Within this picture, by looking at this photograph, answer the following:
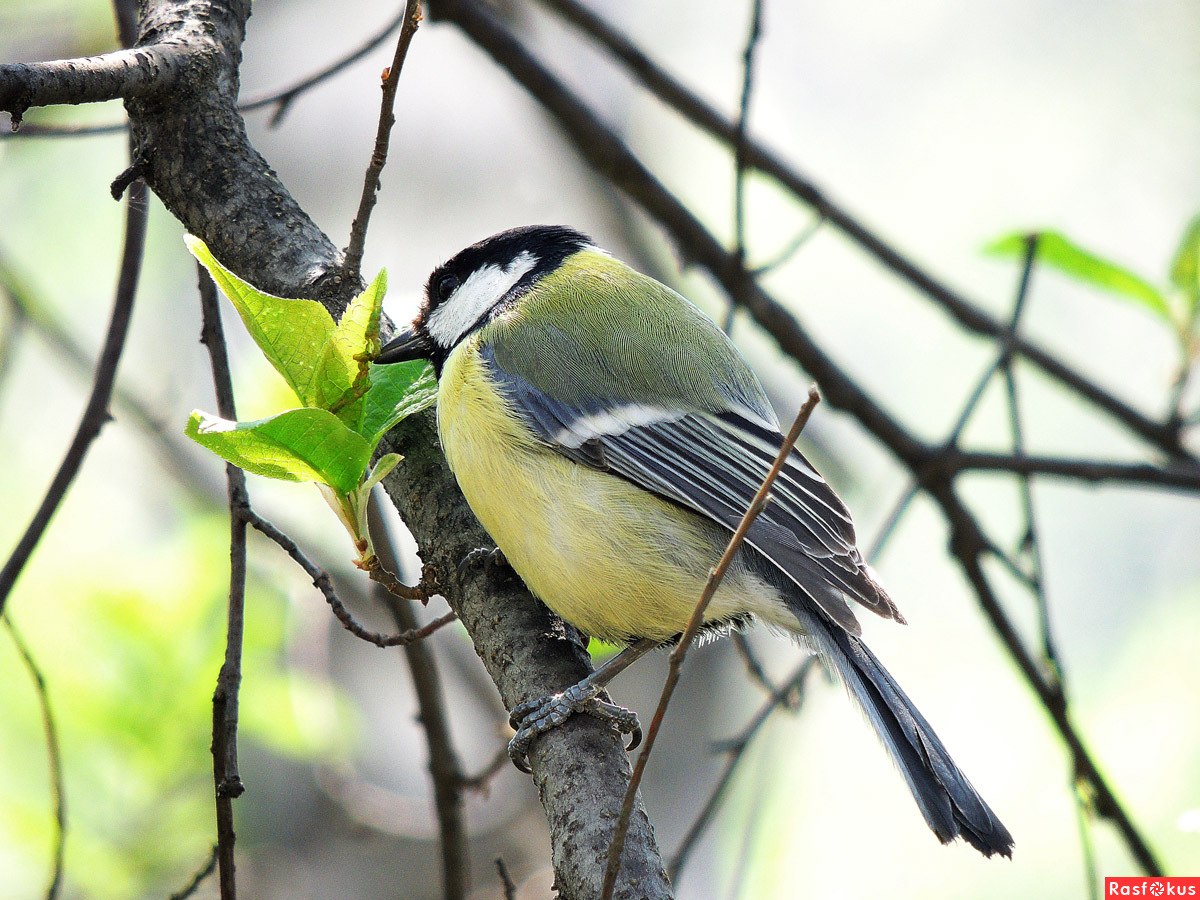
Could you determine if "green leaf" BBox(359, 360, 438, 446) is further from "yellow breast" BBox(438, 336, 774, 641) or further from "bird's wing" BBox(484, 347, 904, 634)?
"bird's wing" BBox(484, 347, 904, 634)

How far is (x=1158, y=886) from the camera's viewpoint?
7.74ft

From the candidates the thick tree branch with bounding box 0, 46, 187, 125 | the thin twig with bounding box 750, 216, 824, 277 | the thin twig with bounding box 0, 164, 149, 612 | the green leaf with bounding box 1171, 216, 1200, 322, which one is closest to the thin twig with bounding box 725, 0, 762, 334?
the thin twig with bounding box 750, 216, 824, 277

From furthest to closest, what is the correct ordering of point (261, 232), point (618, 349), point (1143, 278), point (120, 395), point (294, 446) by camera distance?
1. point (120, 395)
2. point (1143, 278)
3. point (618, 349)
4. point (261, 232)
5. point (294, 446)

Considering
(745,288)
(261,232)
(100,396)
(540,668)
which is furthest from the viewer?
(745,288)

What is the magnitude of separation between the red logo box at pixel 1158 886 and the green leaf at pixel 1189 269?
55.2 inches

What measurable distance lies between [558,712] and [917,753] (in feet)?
2.09

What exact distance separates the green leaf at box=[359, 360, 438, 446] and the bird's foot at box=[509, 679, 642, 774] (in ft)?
1.63

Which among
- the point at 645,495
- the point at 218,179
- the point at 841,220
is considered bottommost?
the point at 645,495

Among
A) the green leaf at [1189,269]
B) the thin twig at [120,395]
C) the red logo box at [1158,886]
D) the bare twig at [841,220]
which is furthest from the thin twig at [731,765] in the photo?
the thin twig at [120,395]

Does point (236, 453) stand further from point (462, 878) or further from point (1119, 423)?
point (1119, 423)

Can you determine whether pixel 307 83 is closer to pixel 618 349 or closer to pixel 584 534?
pixel 618 349

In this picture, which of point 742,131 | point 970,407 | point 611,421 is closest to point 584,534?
point 611,421

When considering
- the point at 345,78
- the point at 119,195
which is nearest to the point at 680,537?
the point at 119,195

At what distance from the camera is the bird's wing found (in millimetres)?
2090
